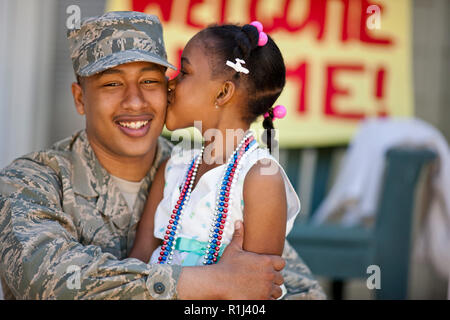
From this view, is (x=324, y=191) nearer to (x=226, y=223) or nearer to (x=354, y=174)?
(x=354, y=174)

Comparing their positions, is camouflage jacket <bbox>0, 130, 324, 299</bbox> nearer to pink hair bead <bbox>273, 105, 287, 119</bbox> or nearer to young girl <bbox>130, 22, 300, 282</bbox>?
young girl <bbox>130, 22, 300, 282</bbox>

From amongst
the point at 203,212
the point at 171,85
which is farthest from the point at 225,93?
the point at 203,212

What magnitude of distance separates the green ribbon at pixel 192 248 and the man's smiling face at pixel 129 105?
365 mm

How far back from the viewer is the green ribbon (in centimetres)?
210

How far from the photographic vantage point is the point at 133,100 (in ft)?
7.20

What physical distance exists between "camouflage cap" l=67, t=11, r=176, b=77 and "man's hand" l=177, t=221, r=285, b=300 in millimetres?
725

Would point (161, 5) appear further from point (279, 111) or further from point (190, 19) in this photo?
point (279, 111)

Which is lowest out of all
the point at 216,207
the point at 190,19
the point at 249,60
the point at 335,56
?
the point at 216,207

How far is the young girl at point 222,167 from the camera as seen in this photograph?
2.01 meters

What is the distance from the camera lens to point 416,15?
5.17 meters

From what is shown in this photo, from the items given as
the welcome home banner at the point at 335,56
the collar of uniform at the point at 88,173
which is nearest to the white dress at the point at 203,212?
the collar of uniform at the point at 88,173

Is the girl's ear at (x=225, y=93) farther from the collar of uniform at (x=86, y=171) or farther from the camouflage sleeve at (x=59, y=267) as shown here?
the camouflage sleeve at (x=59, y=267)

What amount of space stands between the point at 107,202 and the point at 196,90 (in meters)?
0.53
